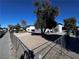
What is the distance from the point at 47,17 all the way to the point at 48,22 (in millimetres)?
1298

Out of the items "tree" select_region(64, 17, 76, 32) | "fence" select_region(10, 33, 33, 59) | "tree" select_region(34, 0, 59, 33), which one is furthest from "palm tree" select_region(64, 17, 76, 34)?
"fence" select_region(10, 33, 33, 59)

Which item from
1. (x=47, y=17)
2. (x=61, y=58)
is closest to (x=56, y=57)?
(x=61, y=58)

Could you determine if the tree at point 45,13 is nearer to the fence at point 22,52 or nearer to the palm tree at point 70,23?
the fence at point 22,52

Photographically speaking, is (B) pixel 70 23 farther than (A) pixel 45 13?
Yes

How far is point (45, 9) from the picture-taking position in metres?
37.4

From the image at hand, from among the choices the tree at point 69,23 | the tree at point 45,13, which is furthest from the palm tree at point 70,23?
the tree at point 45,13

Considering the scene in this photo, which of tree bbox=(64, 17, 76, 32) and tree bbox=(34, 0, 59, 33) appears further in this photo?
tree bbox=(64, 17, 76, 32)

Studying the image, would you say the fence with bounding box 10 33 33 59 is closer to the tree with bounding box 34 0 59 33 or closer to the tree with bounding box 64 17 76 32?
the tree with bounding box 34 0 59 33

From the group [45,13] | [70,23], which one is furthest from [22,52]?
[70,23]

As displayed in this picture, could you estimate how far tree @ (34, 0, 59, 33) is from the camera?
37.4 metres

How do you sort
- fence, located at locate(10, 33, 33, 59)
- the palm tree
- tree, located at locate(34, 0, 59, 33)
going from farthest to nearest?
the palm tree → tree, located at locate(34, 0, 59, 33) → fence, located at locate(10, 33, 33, 59)

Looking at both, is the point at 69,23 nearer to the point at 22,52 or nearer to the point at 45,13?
the point at 45,13

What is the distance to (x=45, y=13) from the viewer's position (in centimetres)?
3731

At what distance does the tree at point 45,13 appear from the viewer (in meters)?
37.4
